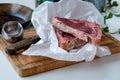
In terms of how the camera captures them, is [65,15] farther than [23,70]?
Yes

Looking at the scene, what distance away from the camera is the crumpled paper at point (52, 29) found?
0.61 m

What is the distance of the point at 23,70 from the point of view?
0.56m

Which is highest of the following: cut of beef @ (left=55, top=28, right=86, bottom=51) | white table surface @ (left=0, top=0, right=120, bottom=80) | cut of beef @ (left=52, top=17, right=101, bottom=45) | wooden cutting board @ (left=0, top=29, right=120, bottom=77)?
cut of beef @ (left=52, top=17, right=101, bottom=45)

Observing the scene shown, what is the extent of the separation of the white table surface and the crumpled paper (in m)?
0.02

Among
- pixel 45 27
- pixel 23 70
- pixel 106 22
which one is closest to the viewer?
pixel 23 70

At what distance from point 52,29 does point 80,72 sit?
0.47 ft

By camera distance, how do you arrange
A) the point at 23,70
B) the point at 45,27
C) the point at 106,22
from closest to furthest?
the point at 23,70 < the point at 45,27 < the point at 106,22

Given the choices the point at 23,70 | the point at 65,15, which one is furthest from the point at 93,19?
the point at 23,70

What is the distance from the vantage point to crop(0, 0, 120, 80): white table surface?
58 centimetres

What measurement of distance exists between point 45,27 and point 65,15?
3.6 inches

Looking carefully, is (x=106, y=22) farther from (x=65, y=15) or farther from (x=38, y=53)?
(x=38, y=53)

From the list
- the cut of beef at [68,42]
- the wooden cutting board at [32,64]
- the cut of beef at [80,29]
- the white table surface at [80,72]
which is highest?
the cut of beef at [80,29]

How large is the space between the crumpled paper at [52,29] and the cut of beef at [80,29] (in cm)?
2

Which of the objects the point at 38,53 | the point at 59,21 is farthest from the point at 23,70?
the point at 59,21
